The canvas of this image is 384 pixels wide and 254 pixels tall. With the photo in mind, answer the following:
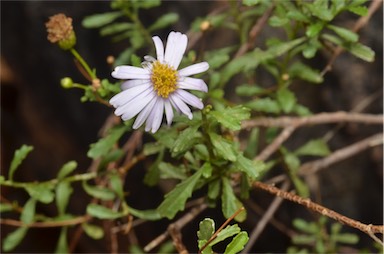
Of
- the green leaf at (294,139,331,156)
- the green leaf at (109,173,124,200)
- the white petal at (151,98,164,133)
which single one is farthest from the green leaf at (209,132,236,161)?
the green leaf at (294,139,331,156)

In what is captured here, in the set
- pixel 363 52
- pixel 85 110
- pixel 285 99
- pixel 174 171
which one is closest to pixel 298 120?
pixel 285 99

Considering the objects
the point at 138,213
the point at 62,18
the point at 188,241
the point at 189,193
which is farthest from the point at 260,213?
the point at 62,18

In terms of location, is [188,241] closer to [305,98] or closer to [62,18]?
[305,98]

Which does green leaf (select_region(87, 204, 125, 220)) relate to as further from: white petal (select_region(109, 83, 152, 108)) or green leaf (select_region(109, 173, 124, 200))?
white petal (select_region(109, 83, 152, 108))

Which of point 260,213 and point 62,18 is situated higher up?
point 62,18

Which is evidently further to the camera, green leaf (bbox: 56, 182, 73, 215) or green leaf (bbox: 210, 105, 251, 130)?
green leaf (bbox: 56, 182, 73, 215)

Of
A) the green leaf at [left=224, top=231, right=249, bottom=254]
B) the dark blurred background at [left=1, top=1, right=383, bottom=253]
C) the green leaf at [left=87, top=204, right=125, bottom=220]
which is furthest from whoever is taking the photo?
the dark blurred background at [left=1, top=1, right=383, bottom=253]

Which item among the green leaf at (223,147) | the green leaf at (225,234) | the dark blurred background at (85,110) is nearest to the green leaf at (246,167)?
the green leaf at (223,147)

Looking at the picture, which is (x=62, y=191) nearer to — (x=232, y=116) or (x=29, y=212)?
(x=29, y=212)
